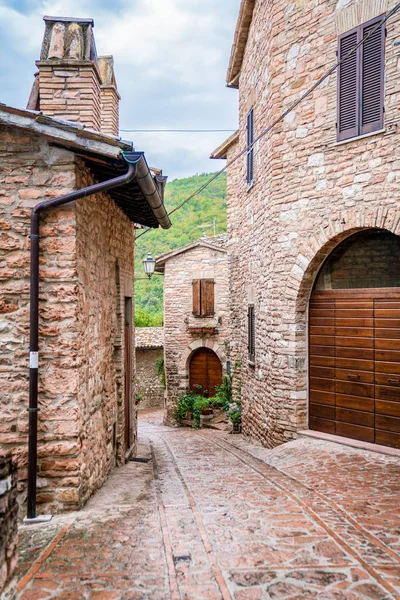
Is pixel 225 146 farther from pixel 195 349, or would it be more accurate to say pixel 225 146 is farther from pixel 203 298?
pixel 195 349

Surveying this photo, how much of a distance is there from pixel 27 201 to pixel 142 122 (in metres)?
139

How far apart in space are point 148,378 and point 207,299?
6.19 metres

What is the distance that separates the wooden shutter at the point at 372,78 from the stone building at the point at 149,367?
1555 centimetres

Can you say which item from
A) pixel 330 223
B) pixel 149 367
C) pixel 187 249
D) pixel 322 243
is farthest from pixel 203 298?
pixel 330 223

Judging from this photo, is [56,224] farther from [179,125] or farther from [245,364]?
[179,125]

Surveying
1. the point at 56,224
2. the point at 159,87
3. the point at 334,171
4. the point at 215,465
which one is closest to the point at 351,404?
the point at 215,465

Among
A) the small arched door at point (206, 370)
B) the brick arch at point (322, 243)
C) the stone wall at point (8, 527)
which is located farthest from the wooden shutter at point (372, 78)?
the small arched door at point (206, 370)

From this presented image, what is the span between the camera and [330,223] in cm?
716

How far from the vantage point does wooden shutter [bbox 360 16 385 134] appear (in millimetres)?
6578

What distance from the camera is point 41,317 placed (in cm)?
445

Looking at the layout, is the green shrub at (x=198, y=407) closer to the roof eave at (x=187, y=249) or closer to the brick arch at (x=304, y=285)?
the roof eave at (x=187, y=249)

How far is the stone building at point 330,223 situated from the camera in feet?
21.8

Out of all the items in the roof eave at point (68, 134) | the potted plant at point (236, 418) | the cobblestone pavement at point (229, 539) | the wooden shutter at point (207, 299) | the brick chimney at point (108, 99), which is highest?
the brick chimney at point (108, 99)

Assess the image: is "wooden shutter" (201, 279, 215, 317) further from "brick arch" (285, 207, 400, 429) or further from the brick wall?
the brick wall
